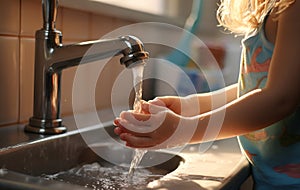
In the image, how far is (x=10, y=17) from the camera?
81 cm

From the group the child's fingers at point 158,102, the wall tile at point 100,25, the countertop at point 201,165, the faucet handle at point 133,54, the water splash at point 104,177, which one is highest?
the wall tile at point 100,25

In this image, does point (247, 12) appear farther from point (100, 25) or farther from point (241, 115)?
point (100, 25)

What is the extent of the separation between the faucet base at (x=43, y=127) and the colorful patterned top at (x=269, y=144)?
34 cm

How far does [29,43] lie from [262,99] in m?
0.46

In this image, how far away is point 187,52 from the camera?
5.07 feet

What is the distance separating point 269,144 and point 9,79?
0.47m

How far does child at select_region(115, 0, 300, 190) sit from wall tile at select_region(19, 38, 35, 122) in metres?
0.28

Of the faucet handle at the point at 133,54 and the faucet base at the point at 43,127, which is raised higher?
the faucet handle at the point at 133,54

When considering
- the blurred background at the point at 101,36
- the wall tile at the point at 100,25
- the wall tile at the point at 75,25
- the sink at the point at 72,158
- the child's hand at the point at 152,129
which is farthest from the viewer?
the wall tile at the point at 100,25

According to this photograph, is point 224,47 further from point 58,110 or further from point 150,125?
point 150,125

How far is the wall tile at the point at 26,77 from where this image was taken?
854 mm

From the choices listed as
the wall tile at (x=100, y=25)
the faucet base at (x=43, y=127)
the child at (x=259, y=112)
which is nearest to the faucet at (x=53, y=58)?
the faucet base at (x=43, y=127)

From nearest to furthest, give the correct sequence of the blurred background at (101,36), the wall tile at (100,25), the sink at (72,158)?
the sink at (72,158)
the blurred background at (101,36)
the wall tile at (100,25)

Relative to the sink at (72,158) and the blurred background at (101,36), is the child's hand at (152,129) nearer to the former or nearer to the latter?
the sink at (72,158)
